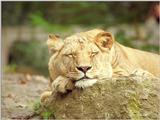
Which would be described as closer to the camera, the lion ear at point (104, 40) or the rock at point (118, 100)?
the rock at point (118, 100)

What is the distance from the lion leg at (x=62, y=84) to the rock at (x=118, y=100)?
→ 0.09m

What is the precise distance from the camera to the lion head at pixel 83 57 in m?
6.03

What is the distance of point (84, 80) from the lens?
6.05 meters

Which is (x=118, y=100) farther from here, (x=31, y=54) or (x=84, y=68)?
(x=31, y=54)

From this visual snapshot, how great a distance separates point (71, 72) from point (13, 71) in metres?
5.94

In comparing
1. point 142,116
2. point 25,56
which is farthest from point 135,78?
point 25,56

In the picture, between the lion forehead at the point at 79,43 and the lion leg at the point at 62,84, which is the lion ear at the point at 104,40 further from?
the lion leg at the point at 62,84

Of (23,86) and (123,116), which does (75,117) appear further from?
(23,86)

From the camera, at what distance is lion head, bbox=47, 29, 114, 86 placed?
6.03 meters

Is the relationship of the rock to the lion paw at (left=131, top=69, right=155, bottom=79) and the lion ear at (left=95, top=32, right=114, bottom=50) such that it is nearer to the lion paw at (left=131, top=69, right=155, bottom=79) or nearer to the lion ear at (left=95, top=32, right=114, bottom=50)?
the lion paw at (left=131, top=69, right=155, bottom=79)

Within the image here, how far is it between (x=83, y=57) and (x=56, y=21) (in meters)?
10.1

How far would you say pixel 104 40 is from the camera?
6445 millimetres

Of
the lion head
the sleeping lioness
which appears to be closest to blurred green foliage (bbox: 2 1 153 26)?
the sleeping lioness

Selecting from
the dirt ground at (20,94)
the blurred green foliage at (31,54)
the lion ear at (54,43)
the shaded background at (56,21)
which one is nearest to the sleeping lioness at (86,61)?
the lion ear at (54,43)
